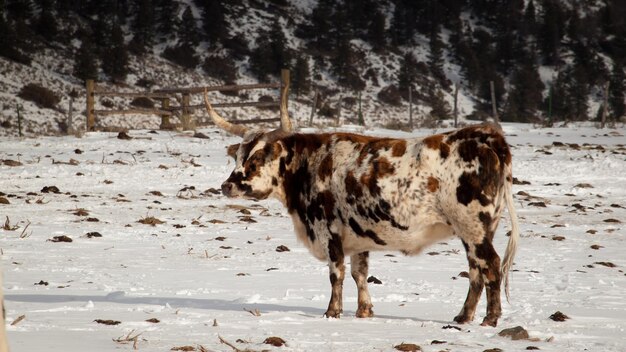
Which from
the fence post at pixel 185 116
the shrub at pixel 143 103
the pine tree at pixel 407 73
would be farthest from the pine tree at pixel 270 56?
the fence post at pixel 185 116

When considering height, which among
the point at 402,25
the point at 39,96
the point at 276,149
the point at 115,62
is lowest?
the point at 276,149

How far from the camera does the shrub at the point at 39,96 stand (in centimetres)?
3931

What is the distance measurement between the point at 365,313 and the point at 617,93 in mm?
52010

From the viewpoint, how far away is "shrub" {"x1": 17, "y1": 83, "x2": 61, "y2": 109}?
39312 millimetres

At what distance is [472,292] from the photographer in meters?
5.49

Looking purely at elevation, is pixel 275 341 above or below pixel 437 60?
below

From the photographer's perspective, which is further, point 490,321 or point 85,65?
point 85,65

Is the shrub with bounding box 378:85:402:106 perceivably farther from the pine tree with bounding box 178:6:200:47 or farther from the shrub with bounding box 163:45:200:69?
the pine tree with bounding box 178:6:200:47

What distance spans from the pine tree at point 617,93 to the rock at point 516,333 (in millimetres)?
47995

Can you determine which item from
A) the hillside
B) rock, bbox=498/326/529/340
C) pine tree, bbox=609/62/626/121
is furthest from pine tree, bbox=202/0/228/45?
rock, bbox=498/326/529/340

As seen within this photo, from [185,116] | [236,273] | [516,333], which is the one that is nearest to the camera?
[516,333]

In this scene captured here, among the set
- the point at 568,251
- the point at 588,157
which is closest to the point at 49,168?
the point at 568,251

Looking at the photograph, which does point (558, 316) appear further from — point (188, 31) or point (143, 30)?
point (188, 31)

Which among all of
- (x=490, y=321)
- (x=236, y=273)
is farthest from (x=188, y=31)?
(x=490, y=321)
